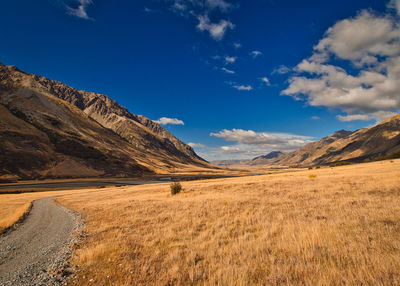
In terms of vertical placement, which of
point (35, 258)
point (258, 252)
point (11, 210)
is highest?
point (258, 252)

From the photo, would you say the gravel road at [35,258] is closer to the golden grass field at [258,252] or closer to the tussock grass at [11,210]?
the golden grass field at [258,252]

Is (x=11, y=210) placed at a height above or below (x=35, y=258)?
below

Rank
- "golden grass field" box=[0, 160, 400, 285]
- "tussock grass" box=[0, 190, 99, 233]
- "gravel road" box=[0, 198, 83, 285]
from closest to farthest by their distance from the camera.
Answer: "golden grass field" box=[0, 160, 400, 285], "gravel road" box=[0, 198, 83, 285], "tussock grass" box=[0, 190, 99, 233]

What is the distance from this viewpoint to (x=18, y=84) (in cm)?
17725

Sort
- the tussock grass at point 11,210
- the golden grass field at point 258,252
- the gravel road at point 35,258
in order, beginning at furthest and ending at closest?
the tussock grass at point 11,210 < the gravel road at point 35,258 < the golden grass field at point 258,252

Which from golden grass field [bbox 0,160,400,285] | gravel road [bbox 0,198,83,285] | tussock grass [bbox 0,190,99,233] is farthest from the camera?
tussock grass [bbox 0,190,99,233]

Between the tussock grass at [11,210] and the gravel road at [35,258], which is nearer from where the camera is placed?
the gravel road at [35,258]

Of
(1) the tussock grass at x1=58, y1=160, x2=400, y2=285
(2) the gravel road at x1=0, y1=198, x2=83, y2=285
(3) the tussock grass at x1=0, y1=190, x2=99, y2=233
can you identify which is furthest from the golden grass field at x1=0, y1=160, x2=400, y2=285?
(3) the tussock grass at x1=0, y1=190, x2=99, y2=233

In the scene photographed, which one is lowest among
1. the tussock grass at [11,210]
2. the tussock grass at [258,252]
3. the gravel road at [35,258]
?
the tussock grass at [11,210]

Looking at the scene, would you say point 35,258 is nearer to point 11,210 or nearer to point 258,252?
point 258,252

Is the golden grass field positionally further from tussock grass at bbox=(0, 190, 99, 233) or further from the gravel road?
tussock grass at bbox=(0, 190, 99, 233)

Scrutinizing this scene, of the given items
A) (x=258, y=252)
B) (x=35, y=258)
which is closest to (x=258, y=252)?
(x=258, y=252)

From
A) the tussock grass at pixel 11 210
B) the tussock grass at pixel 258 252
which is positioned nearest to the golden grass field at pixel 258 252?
the tussock grass at pixel 258 252

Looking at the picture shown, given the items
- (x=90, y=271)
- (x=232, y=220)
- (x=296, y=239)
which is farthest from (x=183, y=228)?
(x=296, y=239)
